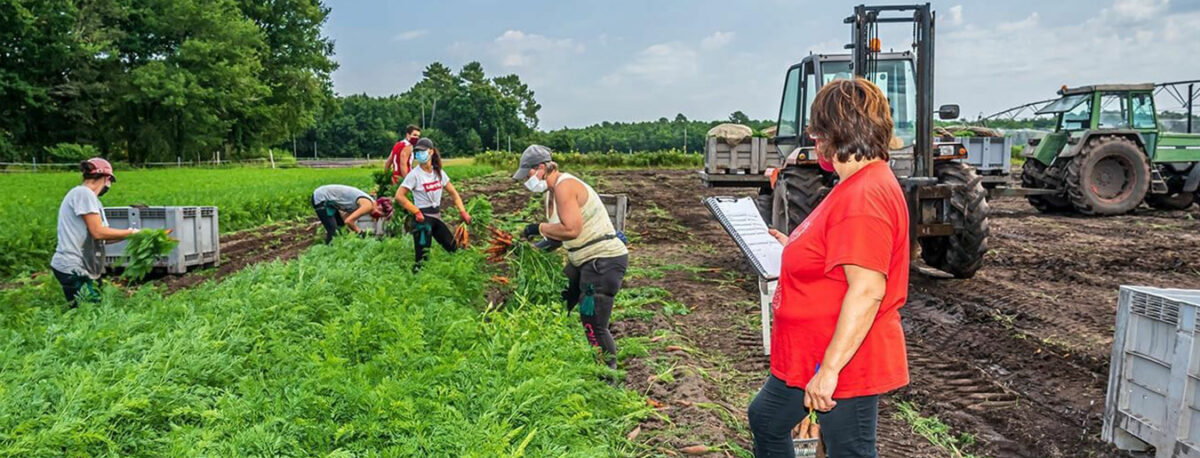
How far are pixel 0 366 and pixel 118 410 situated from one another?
147 centimetres

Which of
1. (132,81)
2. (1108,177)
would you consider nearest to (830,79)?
(1108,177)

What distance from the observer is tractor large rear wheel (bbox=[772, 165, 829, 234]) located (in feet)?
29.9

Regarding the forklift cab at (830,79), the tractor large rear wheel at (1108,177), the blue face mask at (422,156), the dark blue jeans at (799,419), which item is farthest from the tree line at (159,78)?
the dark blue jeans at (799,419)

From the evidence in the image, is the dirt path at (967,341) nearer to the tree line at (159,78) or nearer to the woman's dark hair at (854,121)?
the woman's dark hair at (854,121)

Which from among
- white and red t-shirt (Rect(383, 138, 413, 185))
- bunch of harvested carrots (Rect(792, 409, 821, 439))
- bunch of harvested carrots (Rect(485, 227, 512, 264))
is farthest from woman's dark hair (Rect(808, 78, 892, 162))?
white and red t-shirt (Rect(383, 138, 413, 185))

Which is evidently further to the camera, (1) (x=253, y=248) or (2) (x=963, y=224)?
(1) (x=253, y=248)

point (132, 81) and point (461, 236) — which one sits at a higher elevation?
point (132, 81)

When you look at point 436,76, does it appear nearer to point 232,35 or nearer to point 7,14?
point 232,35

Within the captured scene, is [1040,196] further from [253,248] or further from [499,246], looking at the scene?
[253,248]

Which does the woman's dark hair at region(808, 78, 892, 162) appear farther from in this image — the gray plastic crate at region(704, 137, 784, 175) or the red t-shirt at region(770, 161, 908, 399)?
the gray plastic crate at region(704, 137, 784, 175)

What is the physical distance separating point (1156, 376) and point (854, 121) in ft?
9.50

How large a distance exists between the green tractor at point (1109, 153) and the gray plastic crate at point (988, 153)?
6.49 feet

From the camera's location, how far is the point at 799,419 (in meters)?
3.00

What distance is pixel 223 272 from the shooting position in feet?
35.0
